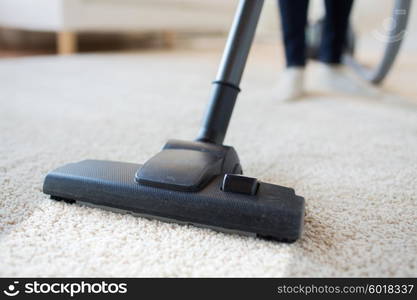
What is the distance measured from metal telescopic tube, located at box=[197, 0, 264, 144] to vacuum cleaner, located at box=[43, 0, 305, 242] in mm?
39

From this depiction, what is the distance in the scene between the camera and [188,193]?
1.52 ft

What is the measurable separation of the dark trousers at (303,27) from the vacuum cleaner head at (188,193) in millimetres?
863

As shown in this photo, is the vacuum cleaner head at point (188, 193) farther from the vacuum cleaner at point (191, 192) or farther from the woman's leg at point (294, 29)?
the woman's leg at point (294, 29)

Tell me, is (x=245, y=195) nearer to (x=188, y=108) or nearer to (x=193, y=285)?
(x=193, y=285)

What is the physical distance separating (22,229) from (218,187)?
227mm

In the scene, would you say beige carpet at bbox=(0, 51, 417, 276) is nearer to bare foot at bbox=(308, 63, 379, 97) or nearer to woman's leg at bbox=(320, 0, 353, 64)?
bare foot at bbox=(308, 63, 379, 97)

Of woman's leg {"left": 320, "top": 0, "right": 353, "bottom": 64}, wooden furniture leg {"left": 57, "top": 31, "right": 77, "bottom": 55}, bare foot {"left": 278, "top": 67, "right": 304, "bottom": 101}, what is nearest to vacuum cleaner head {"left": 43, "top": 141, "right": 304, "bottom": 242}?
bare foot {"left": 278, "top": 67, "right": 304, "bottom": 101}

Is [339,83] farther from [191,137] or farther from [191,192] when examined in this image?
[191,192]

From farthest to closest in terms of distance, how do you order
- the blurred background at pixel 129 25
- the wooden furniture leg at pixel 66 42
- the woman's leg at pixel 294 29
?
the wooden furniture leg at pixel 66 42 → the blurred background at pixel 129 25 → the woman's leg at pixel 294 29

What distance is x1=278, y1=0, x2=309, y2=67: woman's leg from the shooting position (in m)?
1.25

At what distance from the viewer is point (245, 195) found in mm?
454

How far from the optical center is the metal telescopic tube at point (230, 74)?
62cm

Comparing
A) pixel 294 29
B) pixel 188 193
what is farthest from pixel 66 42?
pixel 188 193

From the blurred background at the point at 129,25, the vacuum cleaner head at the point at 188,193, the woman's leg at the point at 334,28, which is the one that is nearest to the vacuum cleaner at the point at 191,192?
the vacuum cleaner head at the point at 188,193
